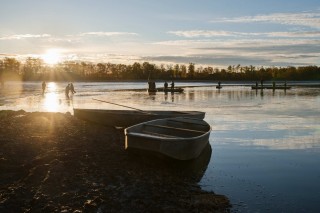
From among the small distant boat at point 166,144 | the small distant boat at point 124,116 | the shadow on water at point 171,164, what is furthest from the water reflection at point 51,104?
the shadow on water at point 171,164

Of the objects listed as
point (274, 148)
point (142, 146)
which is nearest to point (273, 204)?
point (142, 146)

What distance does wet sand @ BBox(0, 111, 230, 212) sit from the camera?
7.98 m

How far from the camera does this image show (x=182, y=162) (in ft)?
40.6

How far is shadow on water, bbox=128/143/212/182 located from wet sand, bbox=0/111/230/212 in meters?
0.03

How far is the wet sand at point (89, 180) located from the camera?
7.98 metres

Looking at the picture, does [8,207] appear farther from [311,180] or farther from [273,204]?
[311,180]

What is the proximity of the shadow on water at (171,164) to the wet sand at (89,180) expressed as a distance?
3 centimetres

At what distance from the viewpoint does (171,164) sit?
12.1 meters

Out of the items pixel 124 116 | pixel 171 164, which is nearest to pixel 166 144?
pixel 171 164

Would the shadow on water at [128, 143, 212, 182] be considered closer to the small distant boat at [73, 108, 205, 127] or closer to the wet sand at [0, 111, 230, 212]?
the wet sand at [0, 111, 230, 212]

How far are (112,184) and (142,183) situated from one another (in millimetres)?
832

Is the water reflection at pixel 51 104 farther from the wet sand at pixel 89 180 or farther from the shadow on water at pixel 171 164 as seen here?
the shadow on water at pixel 171 164

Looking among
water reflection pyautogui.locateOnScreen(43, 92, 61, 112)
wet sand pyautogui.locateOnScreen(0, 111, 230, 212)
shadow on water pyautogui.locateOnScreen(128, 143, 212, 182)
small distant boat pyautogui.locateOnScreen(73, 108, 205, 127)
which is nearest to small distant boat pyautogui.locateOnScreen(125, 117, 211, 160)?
shadow on water pyautogui.locateOnScreen(128, 143, 212, 182)

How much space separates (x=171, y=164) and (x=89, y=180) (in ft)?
11.0
